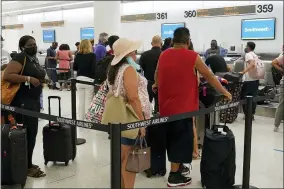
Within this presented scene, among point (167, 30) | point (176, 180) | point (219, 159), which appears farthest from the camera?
point (167, 30)

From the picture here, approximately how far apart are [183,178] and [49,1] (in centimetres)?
1589

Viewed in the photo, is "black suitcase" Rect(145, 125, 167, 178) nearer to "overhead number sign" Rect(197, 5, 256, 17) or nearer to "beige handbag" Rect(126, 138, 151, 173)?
"beige handbag" Rect(126, 138, 151, 173)

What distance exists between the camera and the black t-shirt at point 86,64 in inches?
248

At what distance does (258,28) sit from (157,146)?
1011 centimetres

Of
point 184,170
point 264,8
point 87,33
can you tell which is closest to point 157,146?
point 184,170

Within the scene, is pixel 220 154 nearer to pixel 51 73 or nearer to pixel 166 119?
pixel 166 119

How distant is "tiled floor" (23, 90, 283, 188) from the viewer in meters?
3.84

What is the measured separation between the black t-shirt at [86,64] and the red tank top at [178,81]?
2970 mm

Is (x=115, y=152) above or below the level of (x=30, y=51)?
below

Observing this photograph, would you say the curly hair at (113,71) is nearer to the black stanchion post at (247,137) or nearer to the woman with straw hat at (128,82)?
the woman with straw hat at (128,82)

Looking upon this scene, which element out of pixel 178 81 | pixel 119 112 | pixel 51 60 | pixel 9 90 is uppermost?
pixel 51 60

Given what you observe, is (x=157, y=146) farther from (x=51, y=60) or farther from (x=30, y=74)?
(x=51, y=60)

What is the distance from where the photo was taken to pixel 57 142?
4.15m

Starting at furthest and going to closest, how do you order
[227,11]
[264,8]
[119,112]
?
[227,11], [264,8], [119,112]
